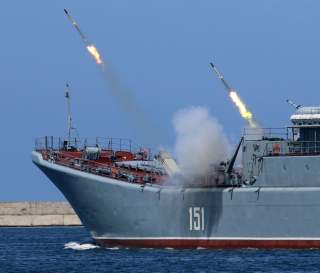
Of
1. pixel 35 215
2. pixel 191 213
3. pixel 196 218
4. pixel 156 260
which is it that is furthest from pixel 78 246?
pixel 35 215

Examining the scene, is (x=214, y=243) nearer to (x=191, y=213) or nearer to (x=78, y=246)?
(x=191, y=213)

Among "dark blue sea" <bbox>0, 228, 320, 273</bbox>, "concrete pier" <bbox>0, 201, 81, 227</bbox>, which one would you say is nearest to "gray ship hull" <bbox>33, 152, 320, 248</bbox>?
"dark blue sea" <bbox>0, 228, 320, 273</bbox>

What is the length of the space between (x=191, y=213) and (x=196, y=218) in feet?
1.29

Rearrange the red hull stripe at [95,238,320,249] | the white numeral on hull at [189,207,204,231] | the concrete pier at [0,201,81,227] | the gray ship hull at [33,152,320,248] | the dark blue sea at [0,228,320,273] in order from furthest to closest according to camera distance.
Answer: the concrete pier at [0,201,81,227] → the white numeral on hull at [189,207,204,231] → the red hull stripe at [95,238,320,249] → the gray ship hull at [33,152,320,248] → the dark blue sea at [0,228,320,273]

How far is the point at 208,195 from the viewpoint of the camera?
8231 cm

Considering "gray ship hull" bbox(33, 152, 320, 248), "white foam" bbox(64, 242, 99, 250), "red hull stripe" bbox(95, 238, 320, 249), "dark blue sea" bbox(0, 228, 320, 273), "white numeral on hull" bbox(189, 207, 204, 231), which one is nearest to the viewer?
"dark blue sea" bbox(0, 228, 320, 273)

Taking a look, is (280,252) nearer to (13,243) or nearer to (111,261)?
(111,261)

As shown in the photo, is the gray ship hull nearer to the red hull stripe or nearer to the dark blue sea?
the red hull stripe

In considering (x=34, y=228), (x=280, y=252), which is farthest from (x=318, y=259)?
(x=34, y=228)

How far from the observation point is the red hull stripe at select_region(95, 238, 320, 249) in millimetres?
79250

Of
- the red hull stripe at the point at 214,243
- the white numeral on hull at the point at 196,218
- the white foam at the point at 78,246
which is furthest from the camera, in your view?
the white foam at the point at 78,246

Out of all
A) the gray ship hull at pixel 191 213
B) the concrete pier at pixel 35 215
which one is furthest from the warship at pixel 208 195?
the concrete pier at pixel 35 215

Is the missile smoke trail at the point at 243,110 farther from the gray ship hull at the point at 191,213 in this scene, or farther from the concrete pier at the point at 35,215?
the concrete pier at the point at 35,215

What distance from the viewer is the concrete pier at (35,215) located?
144 m
